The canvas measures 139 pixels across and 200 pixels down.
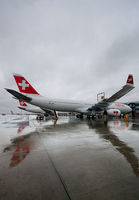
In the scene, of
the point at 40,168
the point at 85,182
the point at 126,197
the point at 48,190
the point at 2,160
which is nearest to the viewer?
the point at 126,197

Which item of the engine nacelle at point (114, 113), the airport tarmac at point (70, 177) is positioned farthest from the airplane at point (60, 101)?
the airport tarmac at point (70, 177)

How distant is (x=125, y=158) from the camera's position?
2400 millimetres

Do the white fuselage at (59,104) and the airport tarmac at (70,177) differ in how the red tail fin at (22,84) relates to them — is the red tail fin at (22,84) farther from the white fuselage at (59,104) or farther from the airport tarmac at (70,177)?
the airport tarmac at (70,177)

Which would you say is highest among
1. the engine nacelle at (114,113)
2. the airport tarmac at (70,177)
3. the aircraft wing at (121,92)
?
the aircraft wing at (121,92)

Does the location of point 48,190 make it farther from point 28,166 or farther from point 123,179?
point 123,179

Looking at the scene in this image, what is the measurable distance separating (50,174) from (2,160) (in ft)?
4.18

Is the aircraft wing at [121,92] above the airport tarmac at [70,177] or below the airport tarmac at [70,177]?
above

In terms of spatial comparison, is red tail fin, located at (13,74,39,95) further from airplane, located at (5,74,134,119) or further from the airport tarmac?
the airport tarmac

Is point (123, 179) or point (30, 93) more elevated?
point (30, 93)

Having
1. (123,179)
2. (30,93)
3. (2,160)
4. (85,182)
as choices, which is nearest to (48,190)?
(85,182)

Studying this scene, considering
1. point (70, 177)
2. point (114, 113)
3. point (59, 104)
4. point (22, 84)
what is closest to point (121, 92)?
point (114, 113)

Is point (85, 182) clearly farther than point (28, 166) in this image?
No

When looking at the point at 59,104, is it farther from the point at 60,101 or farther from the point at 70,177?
the point at 70,177

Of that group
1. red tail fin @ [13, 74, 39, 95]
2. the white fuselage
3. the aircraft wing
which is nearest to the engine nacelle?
the white fuselage
